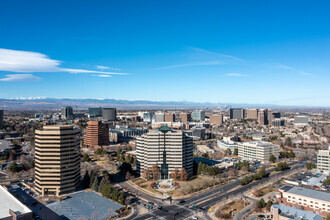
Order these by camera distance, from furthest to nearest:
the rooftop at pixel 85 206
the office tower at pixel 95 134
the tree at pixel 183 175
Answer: the office tower at pixel 95 134 < the tree at pixel 183 175 < the rooftop at pixel 85 206

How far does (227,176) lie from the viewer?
69625 mm

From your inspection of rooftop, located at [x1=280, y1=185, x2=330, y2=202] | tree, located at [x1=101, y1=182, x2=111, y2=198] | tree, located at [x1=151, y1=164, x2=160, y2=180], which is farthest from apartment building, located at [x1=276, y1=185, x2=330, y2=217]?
tree, located at [x1=101, y1=182, x2=111, y2=198]

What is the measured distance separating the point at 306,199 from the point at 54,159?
50.8 meters

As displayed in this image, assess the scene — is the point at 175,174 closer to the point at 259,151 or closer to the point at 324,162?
the point at 259,151

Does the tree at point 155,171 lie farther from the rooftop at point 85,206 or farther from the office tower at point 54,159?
the office tower at point 54,159

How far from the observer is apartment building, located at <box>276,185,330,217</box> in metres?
46.6

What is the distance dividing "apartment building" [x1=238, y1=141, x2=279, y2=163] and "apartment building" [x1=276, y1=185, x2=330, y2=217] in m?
35.4

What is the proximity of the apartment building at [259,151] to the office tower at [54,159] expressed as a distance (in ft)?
208

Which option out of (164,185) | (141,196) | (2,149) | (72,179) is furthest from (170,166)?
(2,149)

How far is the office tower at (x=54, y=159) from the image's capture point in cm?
5353

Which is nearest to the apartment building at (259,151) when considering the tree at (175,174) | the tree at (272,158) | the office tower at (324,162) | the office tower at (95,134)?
the tree at (272,158)

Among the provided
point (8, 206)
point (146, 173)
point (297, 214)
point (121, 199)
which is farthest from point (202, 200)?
point (8, 206)

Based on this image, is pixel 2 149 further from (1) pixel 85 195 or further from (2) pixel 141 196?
(2) pixel 141 196

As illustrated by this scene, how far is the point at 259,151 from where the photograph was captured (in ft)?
296
